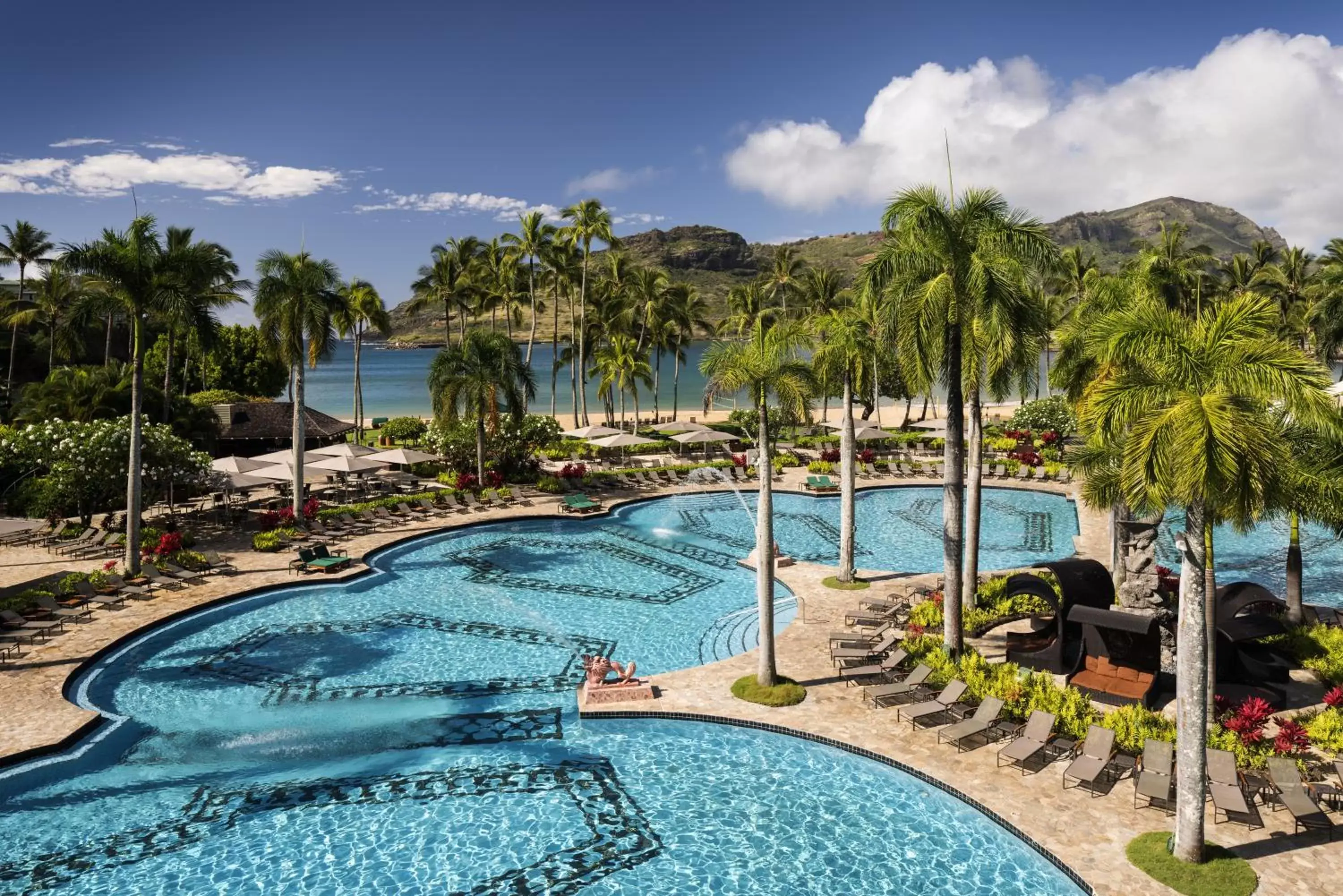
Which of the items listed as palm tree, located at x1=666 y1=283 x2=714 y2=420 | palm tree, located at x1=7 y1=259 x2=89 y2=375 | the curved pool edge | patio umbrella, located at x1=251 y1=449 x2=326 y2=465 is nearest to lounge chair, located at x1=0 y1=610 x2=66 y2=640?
patio umbrella, located at x1=251 y1=449 x2=326 y2=465

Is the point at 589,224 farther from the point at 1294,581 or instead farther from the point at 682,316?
the point at 1294,581

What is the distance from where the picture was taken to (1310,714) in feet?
46.3

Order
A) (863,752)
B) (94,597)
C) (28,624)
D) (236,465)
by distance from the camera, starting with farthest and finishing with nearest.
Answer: (236,465) < (94,597) < (28,624) < (863,752)

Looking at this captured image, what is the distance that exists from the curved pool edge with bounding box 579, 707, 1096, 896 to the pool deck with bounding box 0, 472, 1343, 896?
7 centimetres

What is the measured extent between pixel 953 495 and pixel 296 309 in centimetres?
2422

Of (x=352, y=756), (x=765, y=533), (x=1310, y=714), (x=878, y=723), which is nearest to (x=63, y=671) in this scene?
(x=352, y=756)

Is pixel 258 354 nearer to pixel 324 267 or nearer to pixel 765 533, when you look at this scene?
pixel 324 267

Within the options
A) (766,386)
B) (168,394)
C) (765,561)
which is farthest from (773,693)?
(168,394)

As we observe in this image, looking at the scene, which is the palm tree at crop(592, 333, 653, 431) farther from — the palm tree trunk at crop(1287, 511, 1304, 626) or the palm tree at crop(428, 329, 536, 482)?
the palm tree trunk at crop(1287, 511, 1304, 626)

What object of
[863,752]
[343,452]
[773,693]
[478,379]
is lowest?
[863,752]

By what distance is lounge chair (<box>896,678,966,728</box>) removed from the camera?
46.8ft

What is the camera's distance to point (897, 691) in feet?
49.4

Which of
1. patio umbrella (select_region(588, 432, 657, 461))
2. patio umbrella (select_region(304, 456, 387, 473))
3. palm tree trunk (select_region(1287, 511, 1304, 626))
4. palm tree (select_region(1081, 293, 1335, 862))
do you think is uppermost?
palm tree (select_region(1081, 293, 1335, 862))

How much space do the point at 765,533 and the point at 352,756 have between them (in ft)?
28.7
